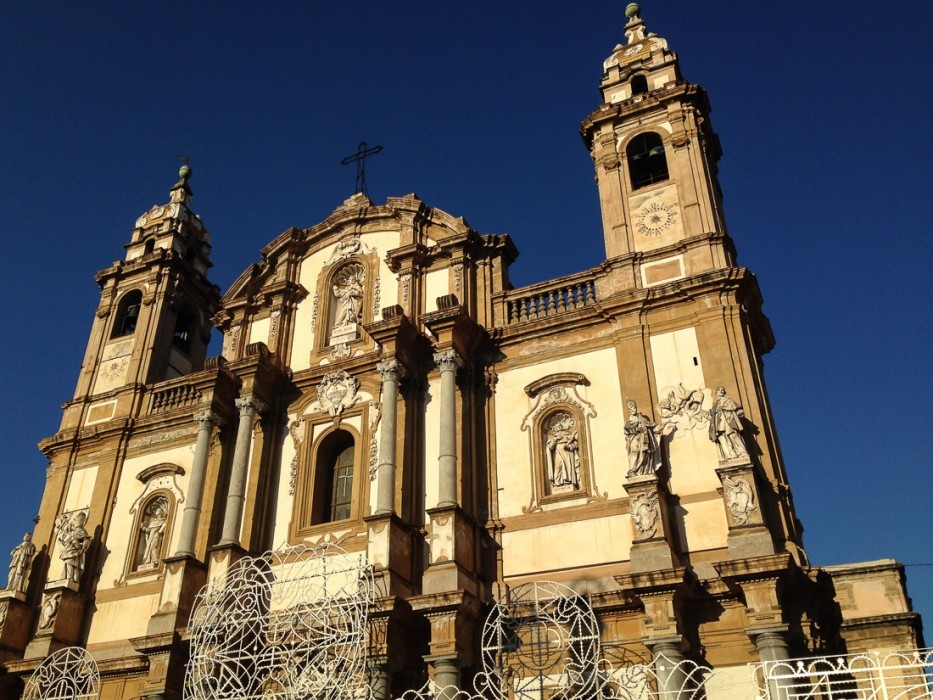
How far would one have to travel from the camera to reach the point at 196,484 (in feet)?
58.6

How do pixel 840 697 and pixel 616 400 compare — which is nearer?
pixel 840 697

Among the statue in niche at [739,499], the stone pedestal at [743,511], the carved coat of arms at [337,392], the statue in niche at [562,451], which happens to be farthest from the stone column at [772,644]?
the carved coat of arms at [337,392]

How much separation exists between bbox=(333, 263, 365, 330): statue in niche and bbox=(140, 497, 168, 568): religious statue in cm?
532

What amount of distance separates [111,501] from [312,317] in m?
5.89

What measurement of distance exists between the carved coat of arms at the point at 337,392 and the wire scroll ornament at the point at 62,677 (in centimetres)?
630

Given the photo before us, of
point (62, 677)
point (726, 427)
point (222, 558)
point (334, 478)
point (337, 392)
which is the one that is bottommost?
point (62, 677)

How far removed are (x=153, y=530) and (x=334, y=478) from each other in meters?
4.26

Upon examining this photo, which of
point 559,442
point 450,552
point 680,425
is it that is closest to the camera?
point 450,552

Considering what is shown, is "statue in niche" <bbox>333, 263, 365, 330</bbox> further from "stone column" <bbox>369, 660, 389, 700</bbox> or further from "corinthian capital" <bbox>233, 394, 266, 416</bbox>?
"stone column" <bbox>369, 660, 389, 700</bbox>

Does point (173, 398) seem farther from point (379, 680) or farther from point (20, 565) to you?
point (379, 680)

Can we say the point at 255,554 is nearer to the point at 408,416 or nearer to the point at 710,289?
the point at 408,416

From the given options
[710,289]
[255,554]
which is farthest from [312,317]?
[710,289]

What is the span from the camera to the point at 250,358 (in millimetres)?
18406

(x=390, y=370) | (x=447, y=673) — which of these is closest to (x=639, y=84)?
(x=390, y=370)
